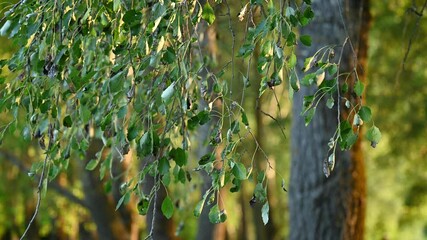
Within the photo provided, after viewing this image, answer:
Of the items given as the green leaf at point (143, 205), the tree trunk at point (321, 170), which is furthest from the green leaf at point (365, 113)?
the tree trunk at point (321, 170)

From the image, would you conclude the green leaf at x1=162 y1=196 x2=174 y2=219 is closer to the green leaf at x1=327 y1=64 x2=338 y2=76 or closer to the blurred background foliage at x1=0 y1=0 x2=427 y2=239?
the green leaf at x1=327 y1=64 x2=338 y2=76

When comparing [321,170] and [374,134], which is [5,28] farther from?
[321,170]

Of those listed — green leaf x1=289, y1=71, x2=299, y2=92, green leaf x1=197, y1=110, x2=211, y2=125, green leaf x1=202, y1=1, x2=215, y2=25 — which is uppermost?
green leaf x1=202, y1=1, x2=215, y2=25

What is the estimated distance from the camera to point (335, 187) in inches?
298

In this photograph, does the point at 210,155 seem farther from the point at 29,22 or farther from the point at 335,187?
the point at 335,187

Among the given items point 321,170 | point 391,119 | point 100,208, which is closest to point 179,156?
point 321,170

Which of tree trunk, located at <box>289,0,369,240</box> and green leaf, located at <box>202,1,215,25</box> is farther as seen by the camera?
tree trunk, located at <box>289,0,369,240</box>

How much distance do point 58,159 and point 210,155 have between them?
4.33 ft

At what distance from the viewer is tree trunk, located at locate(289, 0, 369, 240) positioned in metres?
7.45

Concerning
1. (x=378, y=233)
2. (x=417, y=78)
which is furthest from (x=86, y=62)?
(x=378, y=233)

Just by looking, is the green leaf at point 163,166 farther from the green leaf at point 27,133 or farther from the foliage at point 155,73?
the green leaf at point 27,133

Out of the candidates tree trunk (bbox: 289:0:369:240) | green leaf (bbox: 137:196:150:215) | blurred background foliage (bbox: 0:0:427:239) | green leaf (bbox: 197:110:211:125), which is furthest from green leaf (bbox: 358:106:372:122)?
blurred background foliage (bbox: 0:0:427:239)

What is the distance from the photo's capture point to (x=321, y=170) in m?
7.61

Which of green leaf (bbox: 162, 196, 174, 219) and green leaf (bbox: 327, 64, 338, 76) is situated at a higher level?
green leaf (bbox: 327, 64, 338, 76)
